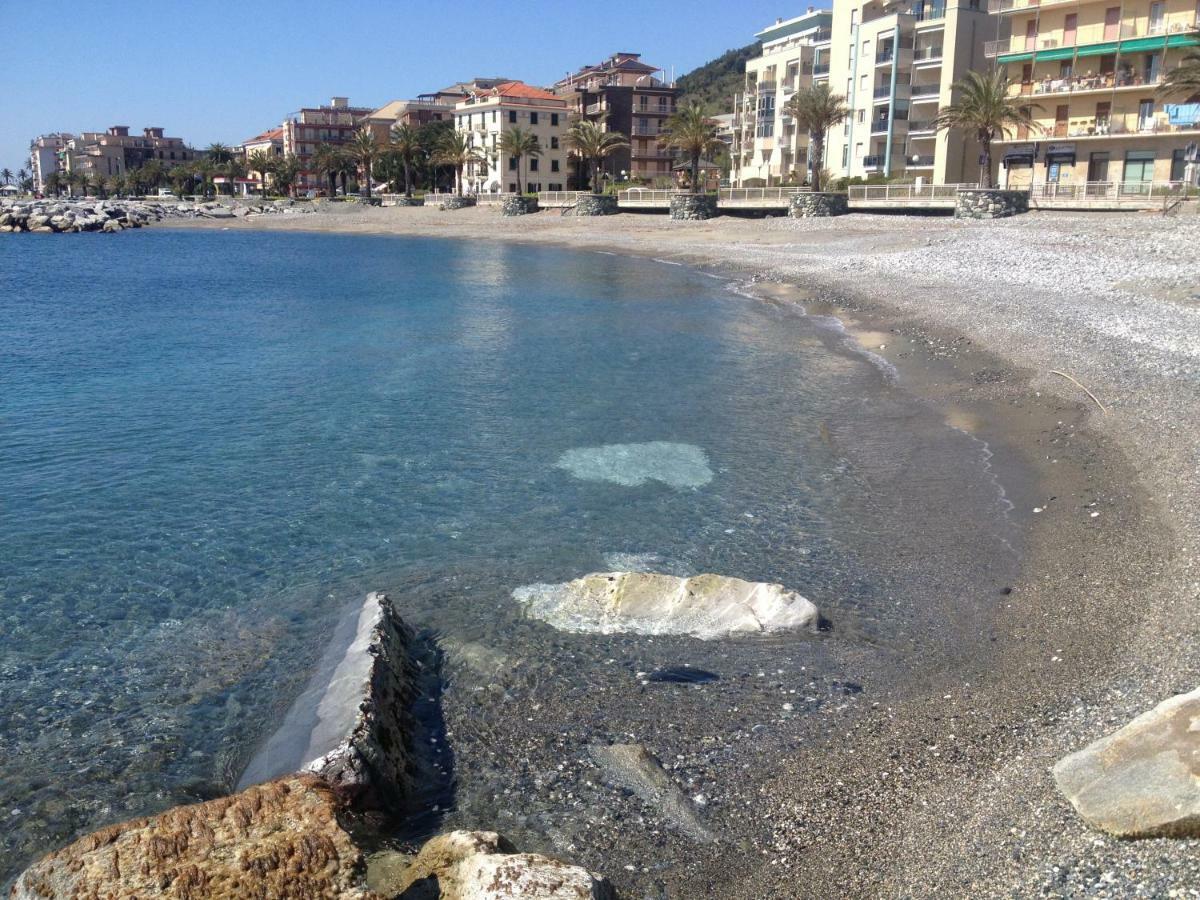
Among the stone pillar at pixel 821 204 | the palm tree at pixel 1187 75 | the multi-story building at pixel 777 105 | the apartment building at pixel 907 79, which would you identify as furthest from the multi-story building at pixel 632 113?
the palm tree at pixel 1187 75

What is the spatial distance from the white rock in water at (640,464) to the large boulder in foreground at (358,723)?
6.97m

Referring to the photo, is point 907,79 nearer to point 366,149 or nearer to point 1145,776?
point 1145,776

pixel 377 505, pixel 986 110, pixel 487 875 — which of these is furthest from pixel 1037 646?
pixel 986 110

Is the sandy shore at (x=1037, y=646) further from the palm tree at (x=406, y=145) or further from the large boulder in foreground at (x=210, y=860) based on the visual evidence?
the palm tree at (x=406, y=145)

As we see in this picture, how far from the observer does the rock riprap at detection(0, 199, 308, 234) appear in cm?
10981

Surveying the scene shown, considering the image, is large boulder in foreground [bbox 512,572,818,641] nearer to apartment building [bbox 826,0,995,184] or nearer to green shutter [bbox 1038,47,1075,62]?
green shutter [bbox 1038,47,1075,62]

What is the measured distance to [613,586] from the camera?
1086cm

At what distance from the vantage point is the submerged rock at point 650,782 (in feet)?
22.8

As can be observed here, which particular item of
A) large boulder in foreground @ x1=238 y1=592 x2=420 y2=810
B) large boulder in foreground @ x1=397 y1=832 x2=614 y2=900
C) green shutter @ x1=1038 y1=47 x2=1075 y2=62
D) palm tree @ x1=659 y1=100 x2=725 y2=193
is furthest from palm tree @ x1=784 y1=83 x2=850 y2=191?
large boulder in foreground @ x1=397 y1=832 x2=614 y2=900

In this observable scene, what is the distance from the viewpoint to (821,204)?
59.8 m

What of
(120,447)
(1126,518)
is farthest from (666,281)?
(1126,518)

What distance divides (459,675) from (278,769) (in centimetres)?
231

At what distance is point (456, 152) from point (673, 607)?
106 m

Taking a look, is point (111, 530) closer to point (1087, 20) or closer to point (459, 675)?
point (459, 675)
